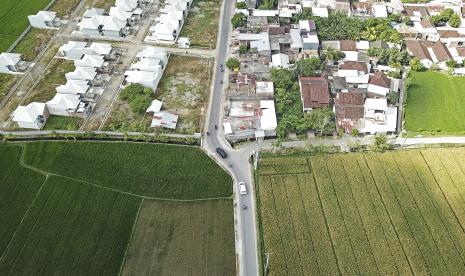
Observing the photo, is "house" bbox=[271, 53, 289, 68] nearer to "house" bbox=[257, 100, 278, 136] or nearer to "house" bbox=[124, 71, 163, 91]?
"house" bbox=[257, 100, 278, 136]

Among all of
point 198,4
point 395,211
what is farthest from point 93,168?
point 198,4

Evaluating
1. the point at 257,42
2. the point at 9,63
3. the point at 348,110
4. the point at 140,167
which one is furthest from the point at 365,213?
the point at 9,63

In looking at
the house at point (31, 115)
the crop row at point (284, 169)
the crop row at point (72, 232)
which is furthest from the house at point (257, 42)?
the crop row at point (72, 232)

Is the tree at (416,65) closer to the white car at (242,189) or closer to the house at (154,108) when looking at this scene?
the white car at (242,189)

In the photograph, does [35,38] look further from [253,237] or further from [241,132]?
[253,237]

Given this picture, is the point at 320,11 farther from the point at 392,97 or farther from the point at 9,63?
the point at 9,63

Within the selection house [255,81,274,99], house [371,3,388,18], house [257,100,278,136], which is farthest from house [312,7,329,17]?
house [257,100,278,136]
